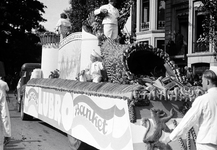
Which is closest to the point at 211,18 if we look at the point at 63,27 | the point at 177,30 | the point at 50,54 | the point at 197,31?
the point at 63,27

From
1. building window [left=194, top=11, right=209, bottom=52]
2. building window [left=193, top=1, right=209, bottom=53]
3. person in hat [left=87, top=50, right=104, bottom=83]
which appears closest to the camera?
person in hat [left=87, top=50, right=104, bottom=83]

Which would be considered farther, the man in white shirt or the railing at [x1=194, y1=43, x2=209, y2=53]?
the railing at [x1=194, y1=43, x2=209, y2=53]

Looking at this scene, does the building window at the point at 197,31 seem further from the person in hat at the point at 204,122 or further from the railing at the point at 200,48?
the person in hat at the point at 204,122

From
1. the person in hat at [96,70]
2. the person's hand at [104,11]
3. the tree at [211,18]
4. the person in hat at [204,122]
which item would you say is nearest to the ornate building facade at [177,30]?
the tree at [211,18]

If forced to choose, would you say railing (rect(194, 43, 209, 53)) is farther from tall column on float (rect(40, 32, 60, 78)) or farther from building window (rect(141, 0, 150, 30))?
tall column on float (rect(40, 32, 60, 78))

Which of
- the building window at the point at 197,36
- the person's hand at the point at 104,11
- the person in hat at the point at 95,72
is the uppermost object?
the building window at the point at 197,36

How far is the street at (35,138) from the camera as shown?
29.1 feet

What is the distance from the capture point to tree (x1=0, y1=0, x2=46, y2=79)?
37.8 m

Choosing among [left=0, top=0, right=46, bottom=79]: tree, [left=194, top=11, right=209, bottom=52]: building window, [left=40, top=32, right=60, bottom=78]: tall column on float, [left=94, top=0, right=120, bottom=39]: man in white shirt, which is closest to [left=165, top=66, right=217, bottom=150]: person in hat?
[left=94, top=0, right=120, bottom=39]: man in white shirt

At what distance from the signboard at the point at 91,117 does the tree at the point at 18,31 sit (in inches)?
1114

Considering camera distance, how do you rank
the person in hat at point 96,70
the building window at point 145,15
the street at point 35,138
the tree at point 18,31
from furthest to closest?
the tree at point 18,31 → the building window at point 145,15 → the street at point 35,138 → the person in hat at point 96,70

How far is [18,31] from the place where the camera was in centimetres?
3925

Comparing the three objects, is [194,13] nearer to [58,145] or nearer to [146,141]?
[58,145]

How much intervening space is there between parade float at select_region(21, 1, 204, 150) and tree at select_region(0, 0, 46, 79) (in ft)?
86.5
